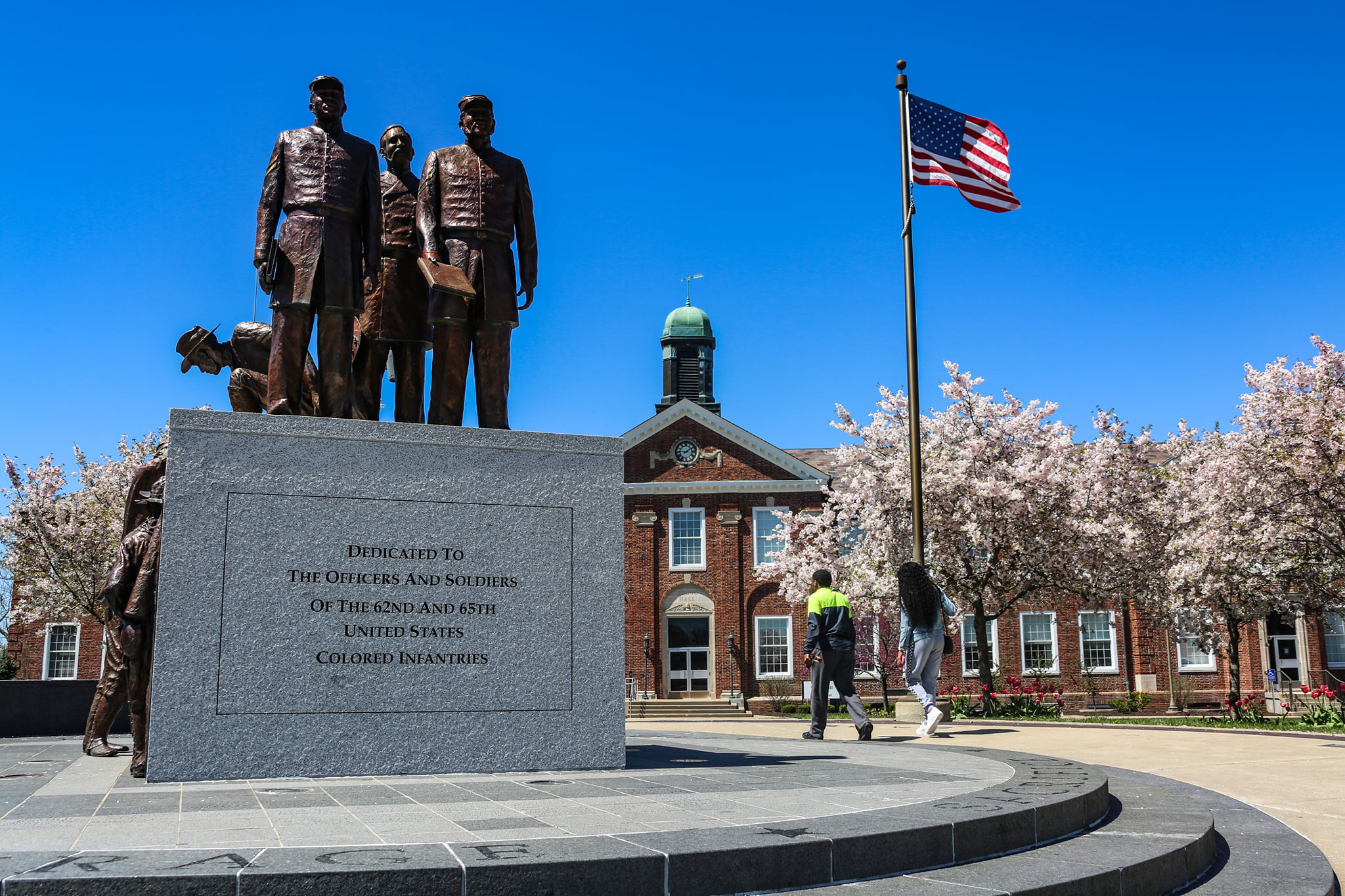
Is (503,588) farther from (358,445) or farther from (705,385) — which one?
(705,385)

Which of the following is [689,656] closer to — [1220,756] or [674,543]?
[674,543]

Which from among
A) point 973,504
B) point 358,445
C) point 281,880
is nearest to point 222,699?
point 358,445

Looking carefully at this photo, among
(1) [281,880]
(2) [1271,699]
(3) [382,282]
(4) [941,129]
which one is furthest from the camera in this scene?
(2) [1271,699]

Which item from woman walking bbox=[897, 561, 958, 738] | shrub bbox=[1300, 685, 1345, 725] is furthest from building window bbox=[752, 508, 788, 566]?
woman walking bbox=[897, 561, 958, 738]

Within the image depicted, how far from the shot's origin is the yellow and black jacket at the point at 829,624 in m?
10.2

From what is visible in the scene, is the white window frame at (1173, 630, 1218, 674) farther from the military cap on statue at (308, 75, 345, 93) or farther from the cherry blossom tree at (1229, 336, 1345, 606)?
the military cap on statue at (308, 75, 345, 93)

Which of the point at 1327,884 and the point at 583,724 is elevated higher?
the point at 583,724

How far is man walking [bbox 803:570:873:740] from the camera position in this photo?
10.2 meters

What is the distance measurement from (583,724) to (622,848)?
3.37m

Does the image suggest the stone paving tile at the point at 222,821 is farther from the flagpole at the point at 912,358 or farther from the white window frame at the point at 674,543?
the white window frame at the point at 674,543

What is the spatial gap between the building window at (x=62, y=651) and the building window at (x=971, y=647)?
31.8 meters

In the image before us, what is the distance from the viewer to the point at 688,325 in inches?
1752

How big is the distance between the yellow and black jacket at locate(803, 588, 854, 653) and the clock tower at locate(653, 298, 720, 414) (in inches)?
1310

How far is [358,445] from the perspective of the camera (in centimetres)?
685
